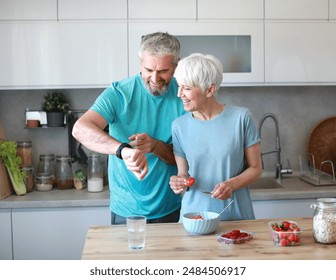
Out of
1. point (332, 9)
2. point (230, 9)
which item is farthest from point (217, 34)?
point (332, 9)

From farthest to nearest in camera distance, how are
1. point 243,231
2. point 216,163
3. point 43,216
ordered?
point 43,216 < point 216,163 < point 243,231

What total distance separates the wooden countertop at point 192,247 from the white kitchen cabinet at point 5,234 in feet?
4.26

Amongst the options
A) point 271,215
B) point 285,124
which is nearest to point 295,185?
point 271,215

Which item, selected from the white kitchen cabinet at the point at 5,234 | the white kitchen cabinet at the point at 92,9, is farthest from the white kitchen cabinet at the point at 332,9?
the white kitchen cabinet at the point at 5,234

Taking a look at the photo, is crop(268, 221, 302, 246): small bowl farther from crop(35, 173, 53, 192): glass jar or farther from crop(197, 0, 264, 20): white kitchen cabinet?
crop(35, 173, 53, 192): glass jar

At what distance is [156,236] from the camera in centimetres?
192

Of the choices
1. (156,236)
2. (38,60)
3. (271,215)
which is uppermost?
(38,60)

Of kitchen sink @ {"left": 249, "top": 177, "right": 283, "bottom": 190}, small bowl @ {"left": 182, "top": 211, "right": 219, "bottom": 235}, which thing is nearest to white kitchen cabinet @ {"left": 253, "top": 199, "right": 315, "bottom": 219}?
kitchen sink @ {"left": 249, "top": 177, "right": 283, "bottom": 190}

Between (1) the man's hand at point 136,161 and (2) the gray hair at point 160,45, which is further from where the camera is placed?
(2) the gray hair at point 160,45

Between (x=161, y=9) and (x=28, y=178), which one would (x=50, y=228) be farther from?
(x=161, y=9)

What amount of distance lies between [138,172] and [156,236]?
247 millimetres

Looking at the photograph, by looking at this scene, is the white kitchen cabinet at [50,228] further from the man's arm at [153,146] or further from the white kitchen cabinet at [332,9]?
the white kitchen cabinet at [332,9]

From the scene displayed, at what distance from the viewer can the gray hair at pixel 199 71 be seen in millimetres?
2090

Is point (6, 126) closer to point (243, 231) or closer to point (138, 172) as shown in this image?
point (138, 172)
